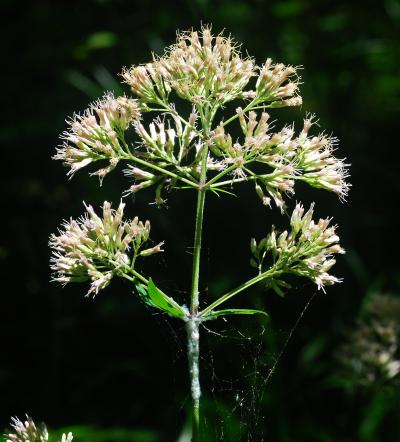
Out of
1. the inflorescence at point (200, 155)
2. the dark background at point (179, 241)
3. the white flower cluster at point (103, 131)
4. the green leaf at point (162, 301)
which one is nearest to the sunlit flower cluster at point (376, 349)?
the dark background at point (179, 241)

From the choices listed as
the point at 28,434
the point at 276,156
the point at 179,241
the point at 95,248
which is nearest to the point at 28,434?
the point at 28,434

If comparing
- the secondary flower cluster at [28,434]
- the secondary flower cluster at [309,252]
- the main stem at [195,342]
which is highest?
the secondary flower cluster at [309,252]

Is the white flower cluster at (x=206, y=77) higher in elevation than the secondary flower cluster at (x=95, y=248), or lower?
higher

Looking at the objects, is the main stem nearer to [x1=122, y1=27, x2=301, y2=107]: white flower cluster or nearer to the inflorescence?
the inflorescence

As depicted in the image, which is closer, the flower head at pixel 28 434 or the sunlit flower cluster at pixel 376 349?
the flower head at pixel 28 434

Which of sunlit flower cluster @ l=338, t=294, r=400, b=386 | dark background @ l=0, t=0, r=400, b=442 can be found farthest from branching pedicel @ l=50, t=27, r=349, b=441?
sunlit flower cluster @ l=338, t=294, r=400, b=386

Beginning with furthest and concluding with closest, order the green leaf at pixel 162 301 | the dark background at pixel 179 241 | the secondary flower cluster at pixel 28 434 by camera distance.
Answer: the dark background at pixel 179 241
the secondary flower cluster at pixel 28 434
the green leaf at pixel 162 301

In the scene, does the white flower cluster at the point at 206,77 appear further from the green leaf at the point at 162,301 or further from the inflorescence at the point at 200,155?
the green leaf at the point at 162,301

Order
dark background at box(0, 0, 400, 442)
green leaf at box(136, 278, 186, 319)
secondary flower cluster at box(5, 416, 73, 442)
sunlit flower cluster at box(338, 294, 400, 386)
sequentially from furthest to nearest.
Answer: dark background at box(0, 0, 400, 442) < sunlit flower cluster at box(338, 294, 400, 386) < secondary flower cluster at box(5, 416, 73, 442) < green leaf at box(136, 278, 186, 319)
